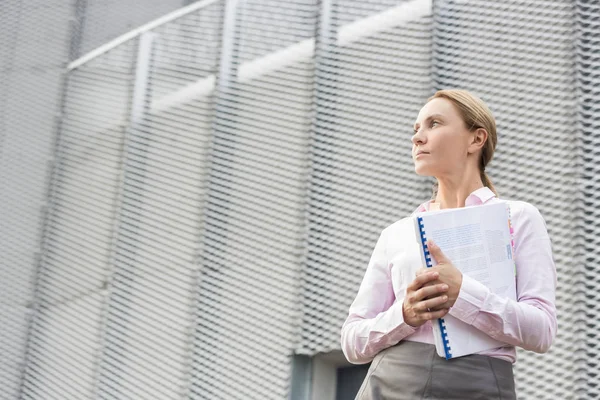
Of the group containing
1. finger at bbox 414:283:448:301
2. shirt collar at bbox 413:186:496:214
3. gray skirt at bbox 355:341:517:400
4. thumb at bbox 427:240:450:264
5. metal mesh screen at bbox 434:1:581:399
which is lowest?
gray skirt at bbox 355:341:517:400

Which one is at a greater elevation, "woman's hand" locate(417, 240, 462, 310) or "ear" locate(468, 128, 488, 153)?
"ear" locate(468, 128, 488, 153)

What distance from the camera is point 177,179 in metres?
4.63

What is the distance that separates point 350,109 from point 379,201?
1.75ft

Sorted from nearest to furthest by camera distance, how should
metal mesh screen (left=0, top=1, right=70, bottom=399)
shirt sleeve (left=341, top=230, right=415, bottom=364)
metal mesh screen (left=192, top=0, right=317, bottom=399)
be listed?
shirt sleeve (left=341, top=230, right=415, bottom=364)
metal mesh screen (left=192, top=0, right=317, bottom=399)
metal mesh screen (left=0, top=1, right=70, bottom=399)

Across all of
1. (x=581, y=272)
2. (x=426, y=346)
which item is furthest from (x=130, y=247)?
(x=426, y=346)

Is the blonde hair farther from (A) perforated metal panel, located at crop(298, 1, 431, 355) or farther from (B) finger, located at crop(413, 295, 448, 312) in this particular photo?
(A) perforated metal panel, located at crop(298, 1, 431, 355)

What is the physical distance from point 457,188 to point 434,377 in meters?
0.38

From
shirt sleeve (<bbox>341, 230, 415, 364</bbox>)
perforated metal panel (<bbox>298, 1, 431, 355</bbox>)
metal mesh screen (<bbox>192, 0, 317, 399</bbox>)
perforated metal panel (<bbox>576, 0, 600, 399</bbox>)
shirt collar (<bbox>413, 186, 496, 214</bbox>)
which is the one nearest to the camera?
shirt sleeve (<bbox>341, 230, 415, 364</bbox>)

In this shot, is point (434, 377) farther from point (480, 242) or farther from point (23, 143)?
point (23, 143)

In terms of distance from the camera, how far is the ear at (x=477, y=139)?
5.40 feet

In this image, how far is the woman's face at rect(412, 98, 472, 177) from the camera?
63.5 inches

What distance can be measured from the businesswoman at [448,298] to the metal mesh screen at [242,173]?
1.82 m


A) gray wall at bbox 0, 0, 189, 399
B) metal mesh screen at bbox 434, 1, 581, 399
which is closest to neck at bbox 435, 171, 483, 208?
metal mesh screen at bbox 434, 1, 581, 399

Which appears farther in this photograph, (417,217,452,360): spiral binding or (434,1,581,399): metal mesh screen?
(434,1,581,399): metal mesh screen
